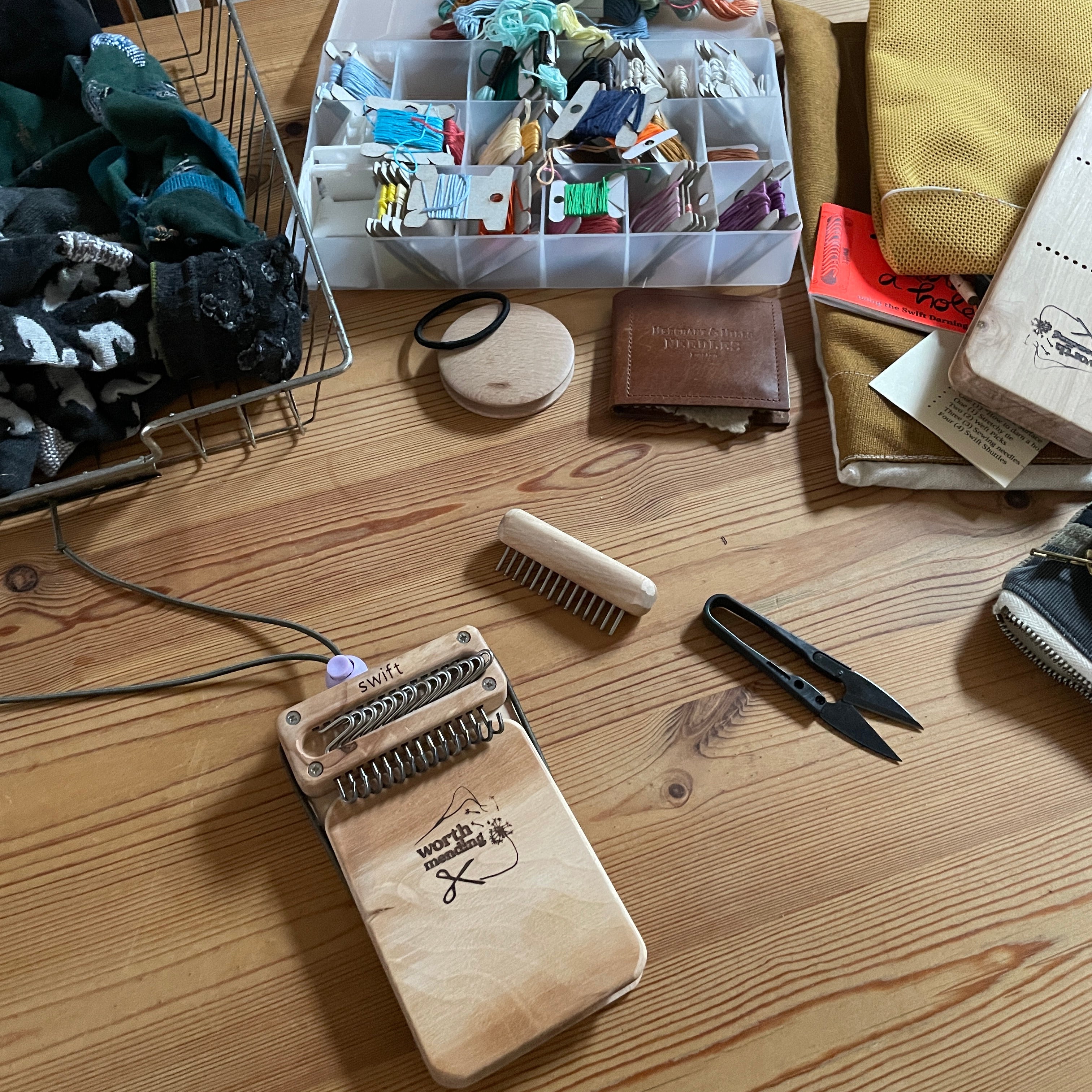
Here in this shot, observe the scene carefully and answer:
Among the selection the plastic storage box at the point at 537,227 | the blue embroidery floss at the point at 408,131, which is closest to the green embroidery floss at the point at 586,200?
the plastic storage box at the point at 537,227

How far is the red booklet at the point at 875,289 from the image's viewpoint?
0.79m

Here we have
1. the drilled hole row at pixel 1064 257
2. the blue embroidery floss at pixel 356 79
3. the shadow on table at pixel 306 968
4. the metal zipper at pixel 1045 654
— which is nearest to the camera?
the shadow on table at pixel 306 968

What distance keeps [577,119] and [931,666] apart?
22.4 inches

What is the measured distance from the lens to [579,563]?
0.68 metres

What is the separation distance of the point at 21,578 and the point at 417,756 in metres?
0.37

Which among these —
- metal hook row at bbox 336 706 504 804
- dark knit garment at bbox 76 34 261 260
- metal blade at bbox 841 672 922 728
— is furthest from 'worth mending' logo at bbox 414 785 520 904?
dark knit garment at bbox 76 34 261 260

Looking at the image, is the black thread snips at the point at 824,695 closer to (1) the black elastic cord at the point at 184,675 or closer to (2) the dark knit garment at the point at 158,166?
(1) the black elastic cord at the point at 184,675

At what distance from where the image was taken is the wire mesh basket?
2.22ft

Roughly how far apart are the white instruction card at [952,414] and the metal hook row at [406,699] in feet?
1.39

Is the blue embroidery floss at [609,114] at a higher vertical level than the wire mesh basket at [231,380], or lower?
higher

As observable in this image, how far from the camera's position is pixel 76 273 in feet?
2.26

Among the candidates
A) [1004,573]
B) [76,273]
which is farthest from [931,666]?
[76,273]

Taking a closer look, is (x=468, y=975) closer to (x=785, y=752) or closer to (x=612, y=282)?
(x=785, y=752)

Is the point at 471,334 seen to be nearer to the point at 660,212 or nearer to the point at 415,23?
the point at 660,212
